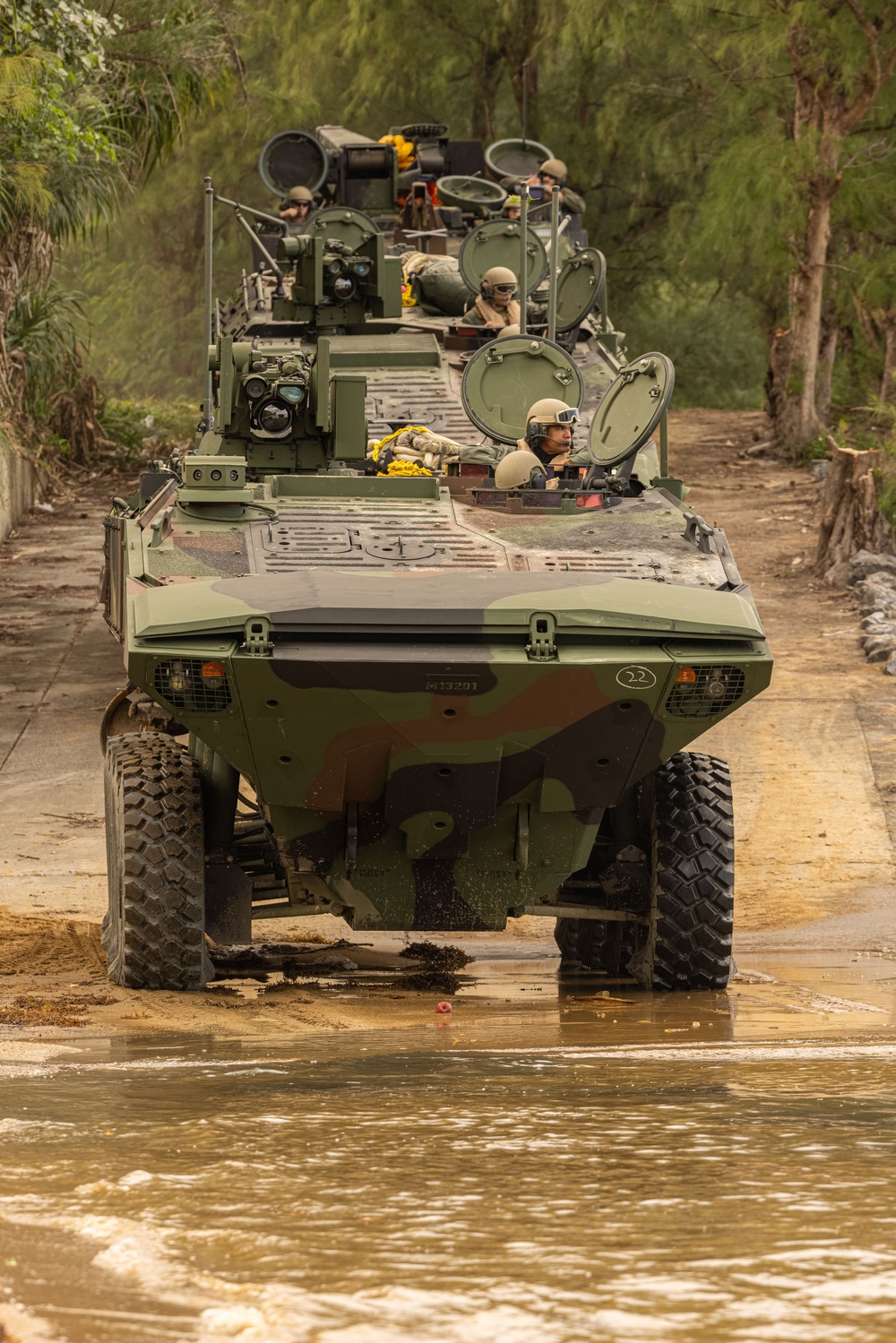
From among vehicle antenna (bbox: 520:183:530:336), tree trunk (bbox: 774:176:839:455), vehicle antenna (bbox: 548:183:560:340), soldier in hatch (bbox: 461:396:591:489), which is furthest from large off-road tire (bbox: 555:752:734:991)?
tree trunk (bbox: 774:176:839:455)

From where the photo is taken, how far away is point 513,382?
8.28 m

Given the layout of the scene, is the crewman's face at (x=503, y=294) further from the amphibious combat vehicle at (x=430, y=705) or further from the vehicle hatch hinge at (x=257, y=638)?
the vehicle hatch hinge at (x=257, y=638)

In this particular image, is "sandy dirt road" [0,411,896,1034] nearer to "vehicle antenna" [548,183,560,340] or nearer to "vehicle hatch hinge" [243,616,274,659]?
"vehicle hatch hinge" [243,616,274,659]

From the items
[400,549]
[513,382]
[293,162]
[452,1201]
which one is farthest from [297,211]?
[452,1201]

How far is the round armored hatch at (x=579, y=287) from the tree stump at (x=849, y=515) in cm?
447

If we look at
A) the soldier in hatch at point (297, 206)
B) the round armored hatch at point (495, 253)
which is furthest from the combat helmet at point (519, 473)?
the soldier in hatch at point (297, 206)

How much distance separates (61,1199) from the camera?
322 cm

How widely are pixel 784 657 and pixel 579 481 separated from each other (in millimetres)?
5698

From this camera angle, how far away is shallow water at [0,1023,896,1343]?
2.67 m

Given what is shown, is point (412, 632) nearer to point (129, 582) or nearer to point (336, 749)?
point (336, 749)

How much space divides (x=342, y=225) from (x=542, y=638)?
250 inches

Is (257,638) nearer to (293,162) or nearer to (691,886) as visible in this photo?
(691,886)

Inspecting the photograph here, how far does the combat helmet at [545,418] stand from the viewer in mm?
7590

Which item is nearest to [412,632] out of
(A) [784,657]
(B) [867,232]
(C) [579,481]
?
(C) [579,481]
